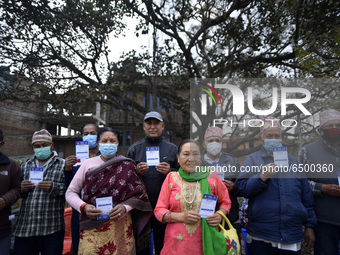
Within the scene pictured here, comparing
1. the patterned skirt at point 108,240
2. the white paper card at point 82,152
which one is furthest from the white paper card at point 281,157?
the white paper card at point 82,152

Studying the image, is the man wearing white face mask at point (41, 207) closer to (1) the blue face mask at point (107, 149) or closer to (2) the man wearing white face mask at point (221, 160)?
(1) the blue face mask at point (107, 149)

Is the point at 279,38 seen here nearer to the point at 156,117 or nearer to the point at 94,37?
the point at 94,37

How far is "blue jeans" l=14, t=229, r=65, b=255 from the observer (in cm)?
290

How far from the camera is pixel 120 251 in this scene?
8.38 ft

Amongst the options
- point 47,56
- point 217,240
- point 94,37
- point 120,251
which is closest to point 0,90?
point 47,56

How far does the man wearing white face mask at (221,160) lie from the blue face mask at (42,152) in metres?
1.95

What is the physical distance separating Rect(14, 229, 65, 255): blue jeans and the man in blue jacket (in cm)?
221

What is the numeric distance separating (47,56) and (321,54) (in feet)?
26.9

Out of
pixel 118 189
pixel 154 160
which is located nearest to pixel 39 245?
pixel 118 189

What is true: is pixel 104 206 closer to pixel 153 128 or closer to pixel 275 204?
pixel 153 128

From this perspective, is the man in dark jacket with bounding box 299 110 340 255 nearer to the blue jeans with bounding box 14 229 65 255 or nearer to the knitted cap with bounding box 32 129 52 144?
the blue jeans with bounding box 14 229 65 255

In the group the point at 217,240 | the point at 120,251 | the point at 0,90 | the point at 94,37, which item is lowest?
the point at 120,251

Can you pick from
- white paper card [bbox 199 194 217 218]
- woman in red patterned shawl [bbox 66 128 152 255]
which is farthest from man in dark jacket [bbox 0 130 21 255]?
white paper card [bbox 199 194 217 218]

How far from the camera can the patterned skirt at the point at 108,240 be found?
250cm
